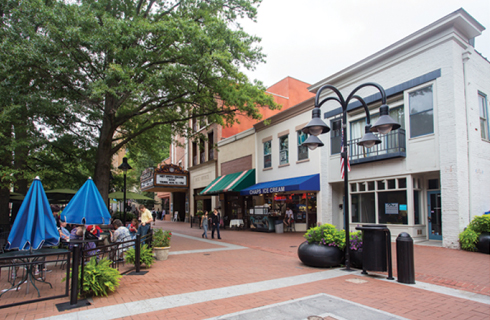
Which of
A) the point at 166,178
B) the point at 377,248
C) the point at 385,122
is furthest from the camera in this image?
the point at 166,178

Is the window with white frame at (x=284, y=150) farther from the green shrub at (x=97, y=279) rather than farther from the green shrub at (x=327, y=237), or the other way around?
the green shrub at (x=97, y=279)

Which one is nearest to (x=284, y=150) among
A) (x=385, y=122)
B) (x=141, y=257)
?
(x=385, y=122)

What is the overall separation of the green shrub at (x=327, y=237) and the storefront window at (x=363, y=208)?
664 cm

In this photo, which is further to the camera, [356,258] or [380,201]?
[380,201]

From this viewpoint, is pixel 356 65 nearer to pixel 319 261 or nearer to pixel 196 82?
pixel 196 82

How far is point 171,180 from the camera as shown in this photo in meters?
30.4

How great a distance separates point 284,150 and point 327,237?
1187cm

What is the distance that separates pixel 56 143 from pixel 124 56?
5.76m

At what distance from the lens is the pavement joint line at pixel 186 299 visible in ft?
16.7

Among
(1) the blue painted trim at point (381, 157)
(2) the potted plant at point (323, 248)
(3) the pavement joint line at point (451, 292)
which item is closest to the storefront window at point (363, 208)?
(1) the blue painted trim at point (381, 157)

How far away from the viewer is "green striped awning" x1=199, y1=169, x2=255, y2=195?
21.9m

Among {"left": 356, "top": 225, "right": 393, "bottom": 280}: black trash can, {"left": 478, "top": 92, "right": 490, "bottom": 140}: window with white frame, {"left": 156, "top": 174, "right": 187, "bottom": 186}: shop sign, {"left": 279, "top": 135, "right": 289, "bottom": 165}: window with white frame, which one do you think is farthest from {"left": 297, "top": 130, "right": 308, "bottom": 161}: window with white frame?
{"left": 156, "top": 174, "right": 187, "bottom": 186}: shop sign

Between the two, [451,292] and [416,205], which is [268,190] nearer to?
[416,205]

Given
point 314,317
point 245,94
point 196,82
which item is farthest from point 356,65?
point 314,317
